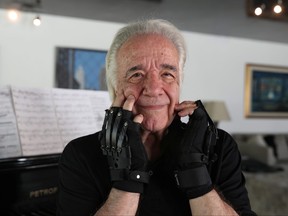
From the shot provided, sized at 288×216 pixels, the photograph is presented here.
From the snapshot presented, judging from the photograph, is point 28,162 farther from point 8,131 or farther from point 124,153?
point 124,153

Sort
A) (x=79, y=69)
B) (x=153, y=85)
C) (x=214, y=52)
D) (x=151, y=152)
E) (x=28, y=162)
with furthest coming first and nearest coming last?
1. (x=214, y=52)
2. (x=79, y=69)
3. (x=28, y=162)
4. (x=151, y=152)
5. (x=153, y=85)

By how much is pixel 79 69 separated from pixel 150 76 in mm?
3619

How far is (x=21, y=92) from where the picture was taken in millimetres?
1573

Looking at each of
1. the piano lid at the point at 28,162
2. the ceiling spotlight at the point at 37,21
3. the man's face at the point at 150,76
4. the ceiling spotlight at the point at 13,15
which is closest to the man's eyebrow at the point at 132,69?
the man's face at the point at 150,76

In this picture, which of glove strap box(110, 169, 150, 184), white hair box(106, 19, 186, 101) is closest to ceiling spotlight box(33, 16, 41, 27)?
white hair box(106, 19, 186, 101)

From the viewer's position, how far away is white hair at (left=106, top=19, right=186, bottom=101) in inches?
47.6

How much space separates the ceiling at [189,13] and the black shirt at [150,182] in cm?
338

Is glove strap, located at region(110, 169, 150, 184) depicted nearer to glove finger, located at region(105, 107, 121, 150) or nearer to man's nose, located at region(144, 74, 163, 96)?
glove finger, located at region(105, 107, 121, 150)

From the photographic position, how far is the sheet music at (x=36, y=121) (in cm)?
153

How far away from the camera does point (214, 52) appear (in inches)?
227

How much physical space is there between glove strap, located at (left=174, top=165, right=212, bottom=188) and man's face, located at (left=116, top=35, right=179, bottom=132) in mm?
216

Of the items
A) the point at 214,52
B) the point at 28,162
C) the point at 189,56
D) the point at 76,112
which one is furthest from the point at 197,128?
the point at 214,52

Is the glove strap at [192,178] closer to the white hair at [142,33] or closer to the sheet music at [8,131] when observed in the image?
the white hair at [142,33]

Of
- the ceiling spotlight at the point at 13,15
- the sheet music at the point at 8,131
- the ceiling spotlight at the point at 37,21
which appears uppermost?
the ceiling spotlight at the point at 13,15
